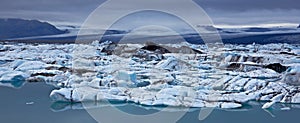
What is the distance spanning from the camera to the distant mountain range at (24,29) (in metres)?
69.8

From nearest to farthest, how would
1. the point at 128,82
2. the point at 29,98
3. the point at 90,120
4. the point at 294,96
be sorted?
the point at 90,120, the point at 294,96, the point at 29,98, the point at 128,82

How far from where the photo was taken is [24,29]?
73.6 meters

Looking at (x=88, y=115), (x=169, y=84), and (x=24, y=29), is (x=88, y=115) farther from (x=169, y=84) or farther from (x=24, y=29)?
(x=24, y=29)

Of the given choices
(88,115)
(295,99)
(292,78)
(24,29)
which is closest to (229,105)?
(295,99)

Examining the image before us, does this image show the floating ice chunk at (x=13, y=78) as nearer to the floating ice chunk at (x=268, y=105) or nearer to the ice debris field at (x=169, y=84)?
the ice debris field at (x=169, y=84)

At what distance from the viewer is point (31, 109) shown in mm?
7207

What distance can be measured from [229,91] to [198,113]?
1.79 m

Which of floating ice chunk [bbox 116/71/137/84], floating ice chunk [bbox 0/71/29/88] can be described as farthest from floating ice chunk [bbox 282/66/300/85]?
floating ice chunk [bbox 0/71/29/88]

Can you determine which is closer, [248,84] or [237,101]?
[237,101]

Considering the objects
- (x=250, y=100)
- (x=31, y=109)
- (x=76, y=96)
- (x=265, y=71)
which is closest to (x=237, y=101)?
(x=250, y=100)

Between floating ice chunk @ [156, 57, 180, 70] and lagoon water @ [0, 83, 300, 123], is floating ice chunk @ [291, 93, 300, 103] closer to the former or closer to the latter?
lagoon water @ [0, 83, 300, 123]

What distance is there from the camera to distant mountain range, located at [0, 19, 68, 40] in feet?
229

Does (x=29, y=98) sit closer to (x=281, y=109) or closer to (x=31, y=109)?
(x=31, y=109)

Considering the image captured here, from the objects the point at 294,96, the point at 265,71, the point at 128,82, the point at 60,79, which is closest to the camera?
the point at 294,96
